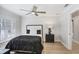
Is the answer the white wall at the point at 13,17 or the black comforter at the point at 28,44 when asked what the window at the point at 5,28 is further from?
the black comforter at the point at 28,44

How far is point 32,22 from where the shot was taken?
2.81 meters

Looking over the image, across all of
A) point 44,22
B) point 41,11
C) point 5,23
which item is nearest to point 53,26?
point 44,22

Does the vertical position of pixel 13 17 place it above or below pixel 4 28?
above

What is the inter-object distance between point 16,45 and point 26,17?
0.87 metres

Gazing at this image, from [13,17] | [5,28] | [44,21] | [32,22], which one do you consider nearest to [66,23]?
A: [44,21]

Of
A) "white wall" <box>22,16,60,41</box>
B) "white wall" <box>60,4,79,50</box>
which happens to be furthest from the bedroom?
"white wall" <box>60,4,79,50</box>

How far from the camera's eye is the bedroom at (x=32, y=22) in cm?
225

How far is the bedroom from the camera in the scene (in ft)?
7.39

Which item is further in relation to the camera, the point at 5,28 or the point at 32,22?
the point at 32,22

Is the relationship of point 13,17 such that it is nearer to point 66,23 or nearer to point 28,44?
point 28,44

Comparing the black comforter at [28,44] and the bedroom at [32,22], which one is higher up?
the bedroom at [32,22]

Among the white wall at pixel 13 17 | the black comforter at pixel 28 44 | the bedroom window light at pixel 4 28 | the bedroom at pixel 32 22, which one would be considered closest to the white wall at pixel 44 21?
the bedroom at pixel 32 22

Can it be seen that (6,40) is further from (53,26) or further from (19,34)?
(53,26)

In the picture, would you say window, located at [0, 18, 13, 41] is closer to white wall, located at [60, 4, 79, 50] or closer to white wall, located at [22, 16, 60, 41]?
white wall, located at [22, 16, 60, 41]
